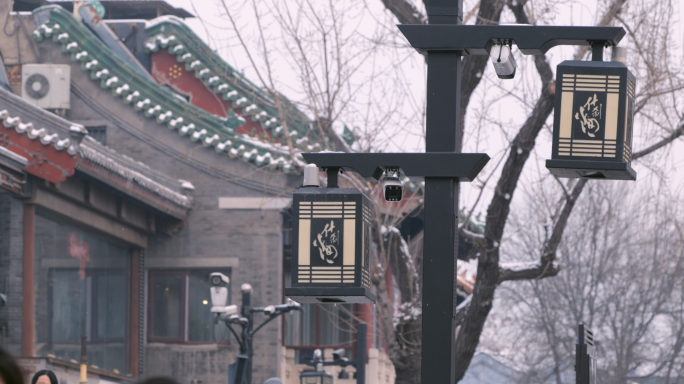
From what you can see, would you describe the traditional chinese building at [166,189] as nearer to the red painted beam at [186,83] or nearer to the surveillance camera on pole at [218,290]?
the red painted beam at [186,83]

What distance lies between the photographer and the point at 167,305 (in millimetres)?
17141

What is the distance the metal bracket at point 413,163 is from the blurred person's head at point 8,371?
2.32m

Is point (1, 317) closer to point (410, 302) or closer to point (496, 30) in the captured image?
point (410, 302)

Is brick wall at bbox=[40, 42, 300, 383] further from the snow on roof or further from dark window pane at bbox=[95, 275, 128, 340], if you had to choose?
the snow on roof

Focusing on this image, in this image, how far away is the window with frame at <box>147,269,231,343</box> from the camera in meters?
17.0

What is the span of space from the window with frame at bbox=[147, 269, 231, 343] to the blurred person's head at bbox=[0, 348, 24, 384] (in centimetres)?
1490

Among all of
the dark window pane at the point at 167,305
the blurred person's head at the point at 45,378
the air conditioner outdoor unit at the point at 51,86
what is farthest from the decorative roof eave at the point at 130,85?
the blurred person's head at the point at 45,378

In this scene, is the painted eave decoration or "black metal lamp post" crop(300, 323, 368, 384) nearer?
"black metal lamp post" crop(300, 323, 368, 384)

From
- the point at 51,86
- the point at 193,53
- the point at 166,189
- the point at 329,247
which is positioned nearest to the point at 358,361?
the point at 166,189

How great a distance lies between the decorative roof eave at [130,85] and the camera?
54.1ft

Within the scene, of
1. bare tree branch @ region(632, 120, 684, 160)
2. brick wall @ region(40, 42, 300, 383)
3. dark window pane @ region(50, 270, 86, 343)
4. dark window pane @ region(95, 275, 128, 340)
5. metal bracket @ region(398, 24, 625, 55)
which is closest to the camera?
metal bracket @ region(398, 24, 625, 55)

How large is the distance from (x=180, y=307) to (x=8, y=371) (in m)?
15.2

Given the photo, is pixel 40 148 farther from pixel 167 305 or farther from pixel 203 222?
pixel 167 305

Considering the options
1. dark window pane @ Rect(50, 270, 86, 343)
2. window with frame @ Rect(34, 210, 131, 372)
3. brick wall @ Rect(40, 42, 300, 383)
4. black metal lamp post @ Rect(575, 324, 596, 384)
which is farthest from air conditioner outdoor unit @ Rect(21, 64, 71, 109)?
black metal lamp post @ Rect(575, 324, 596, 384)
